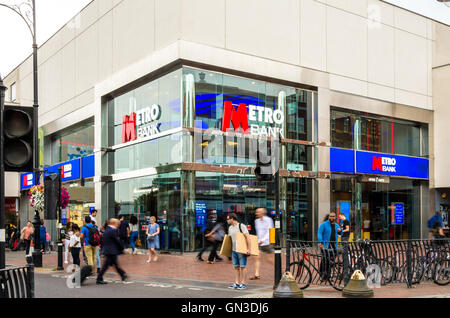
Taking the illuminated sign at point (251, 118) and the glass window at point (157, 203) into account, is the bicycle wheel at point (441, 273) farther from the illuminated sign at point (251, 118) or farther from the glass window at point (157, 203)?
the glass window at point (157, 203)

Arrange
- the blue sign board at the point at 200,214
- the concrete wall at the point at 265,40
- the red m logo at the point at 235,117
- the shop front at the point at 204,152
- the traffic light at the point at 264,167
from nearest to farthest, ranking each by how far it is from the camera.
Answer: the traffic light at the point at 264,167 → the blue sign board at the point at 200,214 → the shop front at the point at 204,152 → the red m logo at the point at 235,117 → the concrete wall at the point at 265,40

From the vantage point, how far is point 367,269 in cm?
1205

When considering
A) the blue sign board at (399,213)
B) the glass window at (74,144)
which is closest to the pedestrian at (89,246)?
the glass window at (74,144)

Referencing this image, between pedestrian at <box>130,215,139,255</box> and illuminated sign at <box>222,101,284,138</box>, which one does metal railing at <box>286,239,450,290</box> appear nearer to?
illuminated sign at <box>222,101,284,138</box>

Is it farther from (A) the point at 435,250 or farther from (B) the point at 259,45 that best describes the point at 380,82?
(A) the point at 435,250

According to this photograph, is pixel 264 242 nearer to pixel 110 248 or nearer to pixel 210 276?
pixel 210 276

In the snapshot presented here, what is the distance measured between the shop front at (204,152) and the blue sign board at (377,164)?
1821 millimetres

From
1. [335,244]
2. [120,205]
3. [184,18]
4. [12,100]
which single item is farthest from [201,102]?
[12,100]

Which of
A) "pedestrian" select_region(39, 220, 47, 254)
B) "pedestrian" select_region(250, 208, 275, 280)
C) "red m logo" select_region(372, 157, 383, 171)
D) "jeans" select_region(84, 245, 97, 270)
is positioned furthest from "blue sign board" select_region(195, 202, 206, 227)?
"red m logo" select_region(372, 157, 383, 171)

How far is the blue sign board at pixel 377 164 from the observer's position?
27.2 meters

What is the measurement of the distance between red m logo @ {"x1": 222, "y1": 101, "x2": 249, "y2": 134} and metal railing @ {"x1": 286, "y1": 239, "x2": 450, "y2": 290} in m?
11.0

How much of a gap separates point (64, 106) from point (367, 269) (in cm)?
2553

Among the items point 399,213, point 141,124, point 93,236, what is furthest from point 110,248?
point 399,213

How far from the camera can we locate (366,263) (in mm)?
12016
